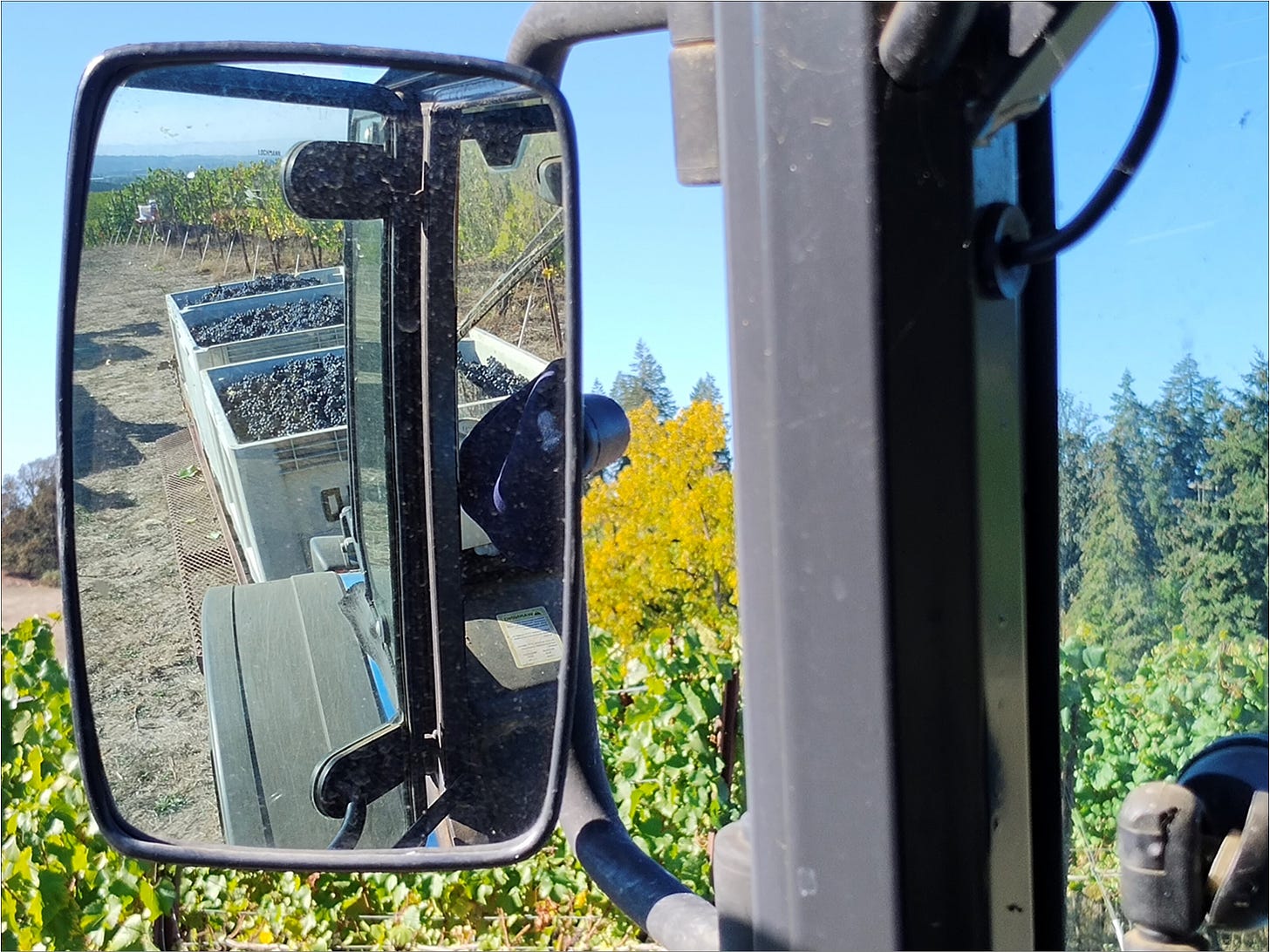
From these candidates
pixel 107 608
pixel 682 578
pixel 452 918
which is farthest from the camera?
pixel 452 918

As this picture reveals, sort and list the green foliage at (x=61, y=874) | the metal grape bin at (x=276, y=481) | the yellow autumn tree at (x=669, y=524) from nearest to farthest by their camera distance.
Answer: the metal grape bin at (x=276, y=481) → the yellow autumn tree at (x=669, y=524) → the green foliage at (x=61, y=874)

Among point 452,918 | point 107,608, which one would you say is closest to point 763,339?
point 107,608

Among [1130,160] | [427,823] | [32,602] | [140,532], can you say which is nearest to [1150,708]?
[1130,160]

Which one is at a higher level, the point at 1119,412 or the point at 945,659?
the point at 1119,412

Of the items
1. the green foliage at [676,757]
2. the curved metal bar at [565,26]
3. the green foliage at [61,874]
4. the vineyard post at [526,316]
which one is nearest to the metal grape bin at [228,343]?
the vineyard post at [526,316]

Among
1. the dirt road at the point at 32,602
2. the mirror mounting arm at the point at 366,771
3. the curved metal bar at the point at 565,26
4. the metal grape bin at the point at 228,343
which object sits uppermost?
the curved metal bar at the point at 565,26

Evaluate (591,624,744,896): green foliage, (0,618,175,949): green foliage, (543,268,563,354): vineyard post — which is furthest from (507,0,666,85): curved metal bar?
(0,618,175,949): green foliage

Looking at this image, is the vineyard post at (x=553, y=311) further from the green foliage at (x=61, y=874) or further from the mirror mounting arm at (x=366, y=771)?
the green foliage at (x=61, y=874)

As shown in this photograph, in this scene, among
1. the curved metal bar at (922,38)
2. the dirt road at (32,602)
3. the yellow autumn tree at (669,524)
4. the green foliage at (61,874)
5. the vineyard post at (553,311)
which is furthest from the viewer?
the dirt road at (32,602)

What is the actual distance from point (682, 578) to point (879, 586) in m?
1.43

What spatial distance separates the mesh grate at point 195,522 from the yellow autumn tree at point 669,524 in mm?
474

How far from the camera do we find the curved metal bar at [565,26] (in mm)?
1109

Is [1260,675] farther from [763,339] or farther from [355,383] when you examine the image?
[355,383]

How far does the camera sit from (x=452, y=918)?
4.74m
